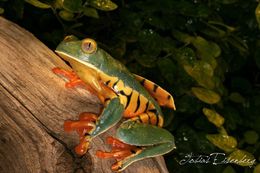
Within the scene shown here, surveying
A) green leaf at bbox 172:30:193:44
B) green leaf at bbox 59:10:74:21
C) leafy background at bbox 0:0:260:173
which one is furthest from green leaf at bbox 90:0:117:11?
green leaf at bbox 172:30:193:44

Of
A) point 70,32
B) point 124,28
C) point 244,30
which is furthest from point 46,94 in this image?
point 244,30

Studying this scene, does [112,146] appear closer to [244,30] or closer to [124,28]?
[124,28]

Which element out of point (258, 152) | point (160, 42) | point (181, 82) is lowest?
point (258, 152)

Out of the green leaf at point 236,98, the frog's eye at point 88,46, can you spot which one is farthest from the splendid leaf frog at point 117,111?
the green leaf at point 236,98

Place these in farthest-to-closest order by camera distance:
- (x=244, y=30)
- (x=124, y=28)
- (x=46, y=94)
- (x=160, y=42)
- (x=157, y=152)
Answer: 1. (x=244, y=30)
2. (x=124, y=28)
3. (x=160, y=42)
4. (x=46, y=94)
5. (x=157, y=152)

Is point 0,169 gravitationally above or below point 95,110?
below

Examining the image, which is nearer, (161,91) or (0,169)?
(0,169)

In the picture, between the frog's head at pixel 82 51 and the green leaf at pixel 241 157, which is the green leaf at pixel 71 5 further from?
the green leaf at pixel 241 157

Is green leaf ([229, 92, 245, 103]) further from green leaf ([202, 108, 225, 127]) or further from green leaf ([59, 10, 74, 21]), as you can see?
green leaf ([59, 10, 74, 21])
